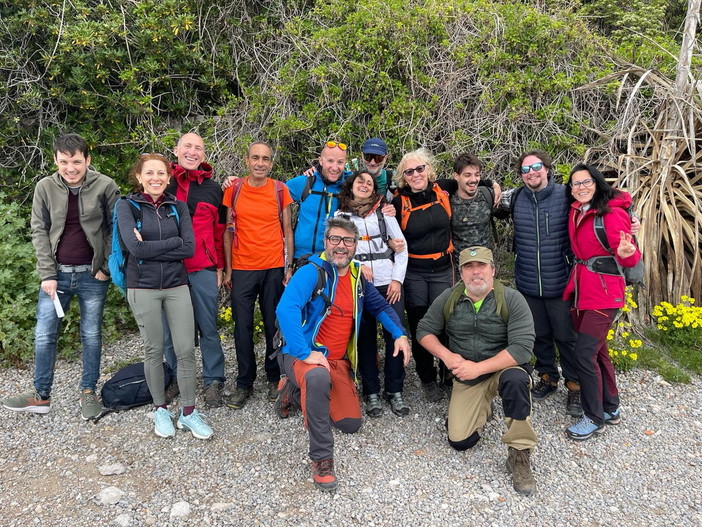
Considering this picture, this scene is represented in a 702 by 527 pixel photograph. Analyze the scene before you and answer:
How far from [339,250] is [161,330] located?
1.51 metres

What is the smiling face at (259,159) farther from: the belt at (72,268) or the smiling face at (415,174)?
the belt at (72,268)

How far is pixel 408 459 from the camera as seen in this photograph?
3.53m

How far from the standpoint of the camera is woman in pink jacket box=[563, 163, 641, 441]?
11.9ft

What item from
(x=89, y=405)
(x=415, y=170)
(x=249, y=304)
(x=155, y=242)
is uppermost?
(x=415, y=170)

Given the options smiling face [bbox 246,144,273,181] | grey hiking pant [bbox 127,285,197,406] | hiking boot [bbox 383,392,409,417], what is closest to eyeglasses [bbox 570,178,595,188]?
hiking boot [bbox 383,392,409,417]

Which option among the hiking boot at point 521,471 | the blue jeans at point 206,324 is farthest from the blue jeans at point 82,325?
the hiking boot at point 521,471

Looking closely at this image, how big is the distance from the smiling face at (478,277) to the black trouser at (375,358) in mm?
733

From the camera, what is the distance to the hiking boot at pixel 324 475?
3.17 meters

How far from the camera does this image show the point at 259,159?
400 centimetres

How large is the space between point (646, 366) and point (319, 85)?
15.3 feet

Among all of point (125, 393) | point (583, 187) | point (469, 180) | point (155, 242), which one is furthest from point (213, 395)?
point (583, 187)

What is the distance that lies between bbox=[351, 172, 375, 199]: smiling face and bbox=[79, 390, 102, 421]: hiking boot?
2.76 m

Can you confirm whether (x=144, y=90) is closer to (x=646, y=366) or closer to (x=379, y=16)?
(x=379, y=16)

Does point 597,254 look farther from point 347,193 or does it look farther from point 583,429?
point 347,193
